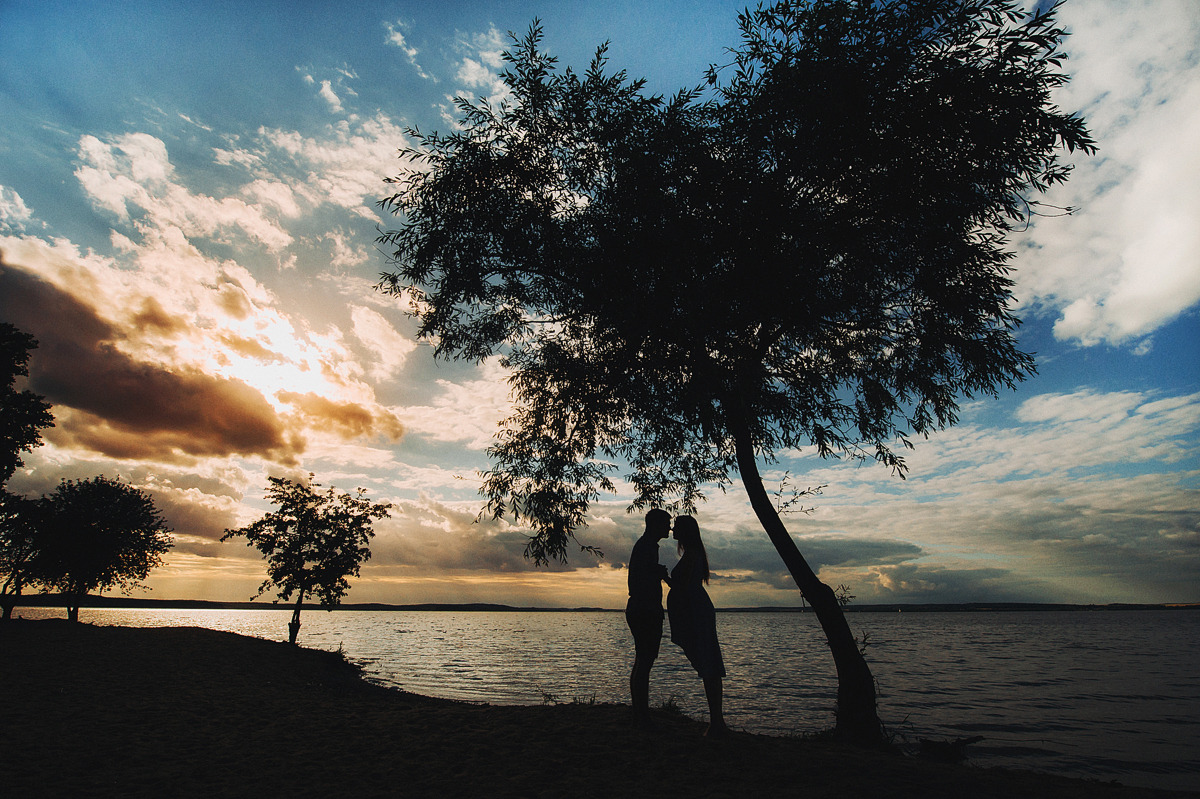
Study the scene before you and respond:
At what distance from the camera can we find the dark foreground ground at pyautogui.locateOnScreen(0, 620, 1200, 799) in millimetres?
5473

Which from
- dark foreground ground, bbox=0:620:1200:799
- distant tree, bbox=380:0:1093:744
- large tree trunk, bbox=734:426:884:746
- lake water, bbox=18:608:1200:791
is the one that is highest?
distant tree, bbox=380:0:1093:744

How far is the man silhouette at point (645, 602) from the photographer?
704 cm

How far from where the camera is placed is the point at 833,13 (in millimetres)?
8336

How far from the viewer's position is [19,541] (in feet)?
121

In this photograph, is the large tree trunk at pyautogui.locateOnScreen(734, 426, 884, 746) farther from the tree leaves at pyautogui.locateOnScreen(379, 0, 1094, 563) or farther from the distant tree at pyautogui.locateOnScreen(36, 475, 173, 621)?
the distant tree at pyautogui.locateOnScreen(36, 475, 173, 621)

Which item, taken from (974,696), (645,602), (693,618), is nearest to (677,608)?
(693,618)

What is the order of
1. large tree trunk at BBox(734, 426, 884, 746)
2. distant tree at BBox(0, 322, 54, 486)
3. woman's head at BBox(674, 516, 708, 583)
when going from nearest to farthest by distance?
woman's head at BBox(674, 516, 708, 583) → large tree trunk at BBox(734, 426, 884, 746) → distant tree at BBox(0, 322, 54, 486)

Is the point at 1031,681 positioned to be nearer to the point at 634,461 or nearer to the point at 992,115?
the point at 634,461

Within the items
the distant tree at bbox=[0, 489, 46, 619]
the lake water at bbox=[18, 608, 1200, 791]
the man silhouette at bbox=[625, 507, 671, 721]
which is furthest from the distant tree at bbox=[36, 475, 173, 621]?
the man silhouette at bbox=[625, 507, 671, 721]

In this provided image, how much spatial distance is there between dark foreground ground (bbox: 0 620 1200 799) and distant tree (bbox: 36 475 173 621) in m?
35.5

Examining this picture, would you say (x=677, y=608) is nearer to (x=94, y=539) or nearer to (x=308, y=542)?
(x=308, y=542)

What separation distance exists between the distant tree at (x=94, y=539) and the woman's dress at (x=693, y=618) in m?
47.0

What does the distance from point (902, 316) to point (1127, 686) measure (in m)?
29.3

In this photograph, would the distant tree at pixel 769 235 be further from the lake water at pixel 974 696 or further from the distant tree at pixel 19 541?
the distant tree at pixel 19 541
